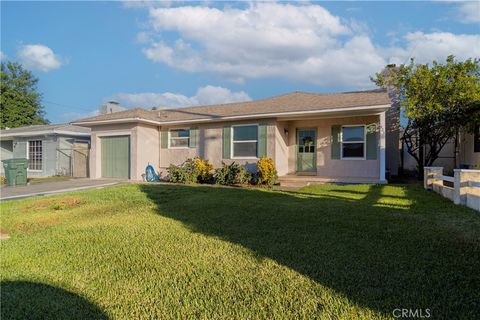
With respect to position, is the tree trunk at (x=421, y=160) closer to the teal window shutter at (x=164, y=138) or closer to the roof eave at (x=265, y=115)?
the roof eave at (x=265, y=115)

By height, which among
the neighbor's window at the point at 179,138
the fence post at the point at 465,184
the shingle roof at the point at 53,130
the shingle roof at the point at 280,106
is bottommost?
the fence post at the point at 465,184

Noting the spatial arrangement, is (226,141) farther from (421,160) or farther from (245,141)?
(421,160)

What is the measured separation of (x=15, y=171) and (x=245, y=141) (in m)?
11.0

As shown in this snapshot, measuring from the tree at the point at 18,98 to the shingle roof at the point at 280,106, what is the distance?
2532 cm

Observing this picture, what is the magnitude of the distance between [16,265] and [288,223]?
4.23 m

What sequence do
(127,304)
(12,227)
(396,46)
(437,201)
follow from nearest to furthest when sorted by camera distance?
(127,304), (12,227), (437,201), (396,46)

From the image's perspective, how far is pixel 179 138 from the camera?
15656mm

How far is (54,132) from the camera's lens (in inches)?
706

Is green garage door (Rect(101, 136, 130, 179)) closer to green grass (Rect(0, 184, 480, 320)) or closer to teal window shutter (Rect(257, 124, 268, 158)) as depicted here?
teal window shutter (Rect(257, 124, 268, 158))

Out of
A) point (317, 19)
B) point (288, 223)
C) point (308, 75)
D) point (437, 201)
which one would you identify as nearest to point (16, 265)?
point (288, 223)

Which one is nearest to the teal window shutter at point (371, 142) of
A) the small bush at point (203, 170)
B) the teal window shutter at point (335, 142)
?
the teal window shutter at point (335, 142)

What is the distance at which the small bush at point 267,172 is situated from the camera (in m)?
11.7

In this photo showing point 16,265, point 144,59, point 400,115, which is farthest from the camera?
point 144,59

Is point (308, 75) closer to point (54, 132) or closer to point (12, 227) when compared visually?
point (54, 132)
